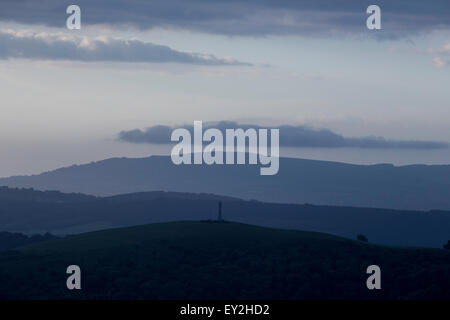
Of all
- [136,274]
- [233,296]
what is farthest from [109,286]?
[233,296]

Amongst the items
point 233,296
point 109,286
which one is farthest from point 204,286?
point 109,286
